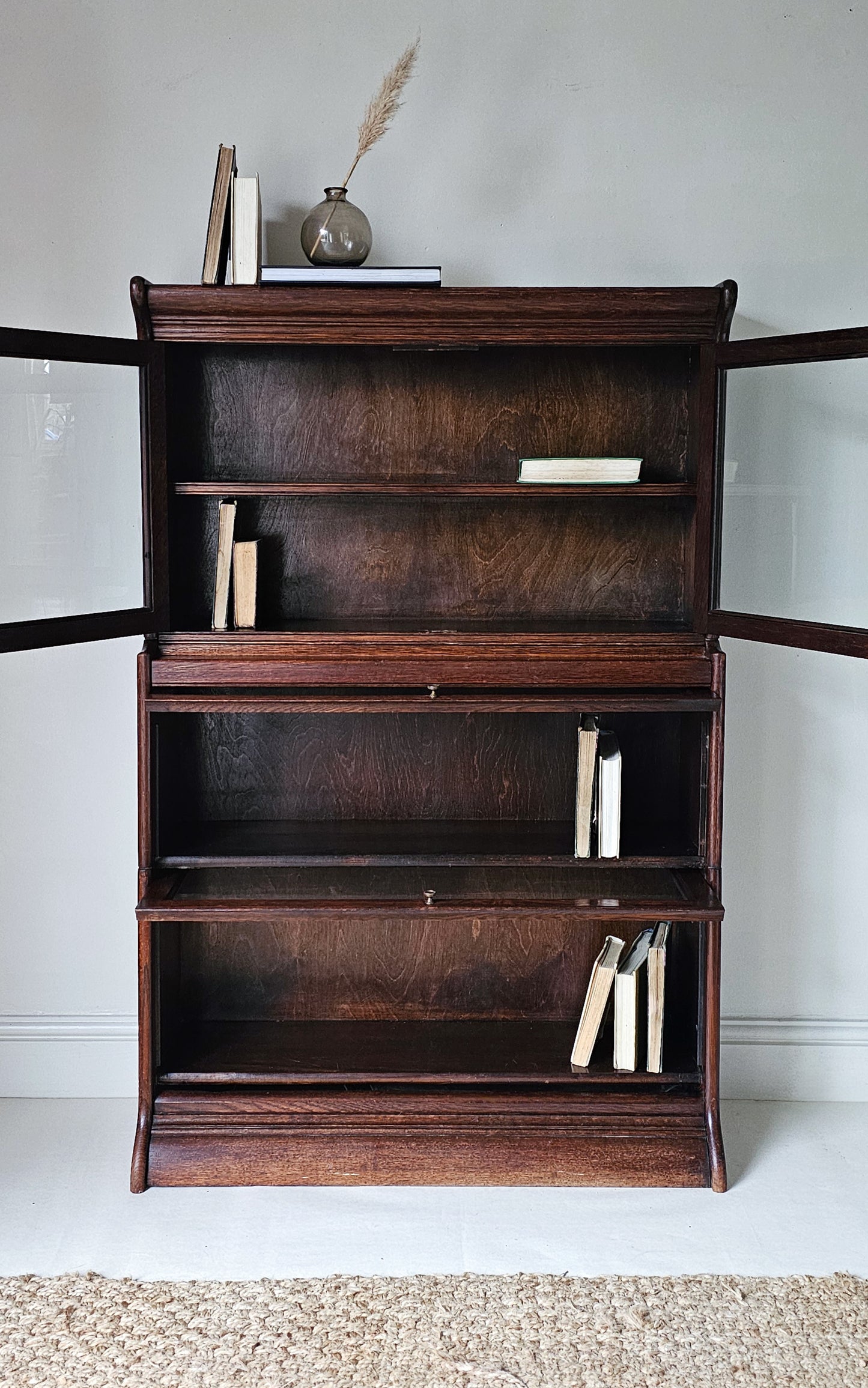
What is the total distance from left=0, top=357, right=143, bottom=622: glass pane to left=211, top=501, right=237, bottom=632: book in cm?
14

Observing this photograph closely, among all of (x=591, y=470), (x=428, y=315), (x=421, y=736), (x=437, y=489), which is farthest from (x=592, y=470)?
(x=421, y=736)

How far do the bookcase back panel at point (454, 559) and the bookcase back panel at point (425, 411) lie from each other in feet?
0.25

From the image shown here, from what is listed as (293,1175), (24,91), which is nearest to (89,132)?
(24,91)

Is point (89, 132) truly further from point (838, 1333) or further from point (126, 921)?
point (838, 1333)

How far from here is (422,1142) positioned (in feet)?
7.30

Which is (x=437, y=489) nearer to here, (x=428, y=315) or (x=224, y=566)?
(x=428, y=315)

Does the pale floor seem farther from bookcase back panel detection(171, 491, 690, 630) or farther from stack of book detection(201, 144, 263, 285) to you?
stack of book detection(201, 144, 263, 285)

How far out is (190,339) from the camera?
2.12 meters

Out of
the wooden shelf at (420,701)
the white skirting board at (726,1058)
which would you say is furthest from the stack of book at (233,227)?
the white skirting board at (726,1058)

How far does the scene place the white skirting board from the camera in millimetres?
2553

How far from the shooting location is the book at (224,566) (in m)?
2.21

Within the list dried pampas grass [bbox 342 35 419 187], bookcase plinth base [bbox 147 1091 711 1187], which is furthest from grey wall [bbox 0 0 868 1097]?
bookcase plinth base [bbox 147 1091 711 1187]

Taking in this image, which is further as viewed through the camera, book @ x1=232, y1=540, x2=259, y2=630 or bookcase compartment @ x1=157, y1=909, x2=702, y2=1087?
bookcase compartment @ x1=157, y1=909, x2=702, y2=1087

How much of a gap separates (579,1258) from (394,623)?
1158 millimetres
